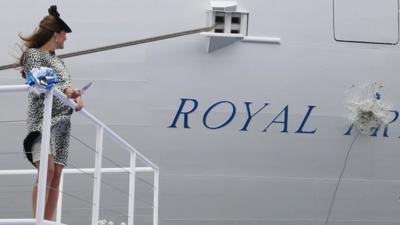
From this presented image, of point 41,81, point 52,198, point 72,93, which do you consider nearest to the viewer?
point 41,81

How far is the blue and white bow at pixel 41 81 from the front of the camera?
9.61ft

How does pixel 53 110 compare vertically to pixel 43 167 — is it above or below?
above

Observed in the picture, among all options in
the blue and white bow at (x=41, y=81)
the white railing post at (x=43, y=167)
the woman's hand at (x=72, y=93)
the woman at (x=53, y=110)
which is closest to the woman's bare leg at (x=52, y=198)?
the woman at (x=53, y=110)

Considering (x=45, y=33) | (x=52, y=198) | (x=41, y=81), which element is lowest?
(x=52, y=198)

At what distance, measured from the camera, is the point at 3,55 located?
5828 millimetres

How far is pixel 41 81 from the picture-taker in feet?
9.62

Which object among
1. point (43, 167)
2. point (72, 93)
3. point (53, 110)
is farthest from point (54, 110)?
point (43, 167)

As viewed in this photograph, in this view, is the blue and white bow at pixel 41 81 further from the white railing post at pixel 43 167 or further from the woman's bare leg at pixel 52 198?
the woman's bare leg at pixel 52 198

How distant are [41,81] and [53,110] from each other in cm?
83

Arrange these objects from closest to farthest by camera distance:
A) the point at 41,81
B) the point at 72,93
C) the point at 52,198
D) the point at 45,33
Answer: the point at 41,81 < the point at 72,93 < the point at 52,198 < the point at 45,33

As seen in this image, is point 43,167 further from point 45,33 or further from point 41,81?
point 45,33

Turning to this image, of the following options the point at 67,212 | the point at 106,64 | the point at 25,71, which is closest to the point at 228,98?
the point at 106,64

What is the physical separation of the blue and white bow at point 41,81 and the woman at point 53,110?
0.50 metres

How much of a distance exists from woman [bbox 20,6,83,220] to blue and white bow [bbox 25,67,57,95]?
50 cm
